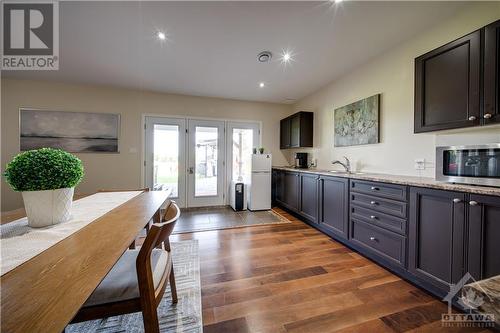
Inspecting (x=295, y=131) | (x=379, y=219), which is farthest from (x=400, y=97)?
(x=295, y=131)

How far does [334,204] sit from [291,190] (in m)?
1.25

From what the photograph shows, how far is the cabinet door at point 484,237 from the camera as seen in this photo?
1287mm

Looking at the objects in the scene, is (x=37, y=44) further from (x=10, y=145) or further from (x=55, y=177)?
(x=55, y=177)

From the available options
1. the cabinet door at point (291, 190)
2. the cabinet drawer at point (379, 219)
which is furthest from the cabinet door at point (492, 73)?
the cabinet door at point (291, 190)

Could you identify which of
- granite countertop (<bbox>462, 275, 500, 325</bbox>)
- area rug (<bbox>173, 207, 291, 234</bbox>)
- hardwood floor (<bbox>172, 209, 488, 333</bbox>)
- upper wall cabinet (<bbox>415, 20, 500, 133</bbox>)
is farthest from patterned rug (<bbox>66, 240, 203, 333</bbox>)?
upper wall cabinet (<bbox>415, 20, 500, 133</bbox>)

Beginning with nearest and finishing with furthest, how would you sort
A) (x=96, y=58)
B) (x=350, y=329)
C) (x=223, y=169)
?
(x=350, y=329), (x=96, y=58), (x=223, y=169)

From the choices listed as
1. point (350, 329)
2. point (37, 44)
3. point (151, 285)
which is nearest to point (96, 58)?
point (37, 44)

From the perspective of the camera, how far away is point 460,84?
1630 millimetres

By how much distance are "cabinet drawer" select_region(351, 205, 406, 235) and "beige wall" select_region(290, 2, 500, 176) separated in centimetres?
72

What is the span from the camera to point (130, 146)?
4062 mm

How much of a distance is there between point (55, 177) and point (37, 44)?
2.73 meters

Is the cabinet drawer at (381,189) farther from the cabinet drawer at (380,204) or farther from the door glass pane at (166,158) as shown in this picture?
the door glass pane at (166,158)

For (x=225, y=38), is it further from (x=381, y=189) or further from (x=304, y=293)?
(x=304, y=293)

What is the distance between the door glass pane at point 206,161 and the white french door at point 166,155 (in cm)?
29
